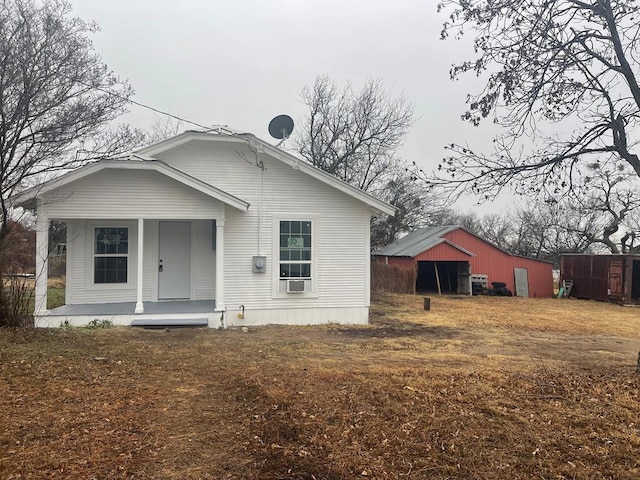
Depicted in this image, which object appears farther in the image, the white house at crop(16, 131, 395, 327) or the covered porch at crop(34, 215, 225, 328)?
the covered porch at crop(34, 215, 225, 328)

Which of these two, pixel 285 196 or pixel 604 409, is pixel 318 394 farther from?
pixel 285 196

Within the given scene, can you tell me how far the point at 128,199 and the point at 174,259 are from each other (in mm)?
2182

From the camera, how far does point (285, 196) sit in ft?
36.4

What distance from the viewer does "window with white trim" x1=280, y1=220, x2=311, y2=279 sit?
1105cm

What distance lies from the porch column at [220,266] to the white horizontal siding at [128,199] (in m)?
0.31

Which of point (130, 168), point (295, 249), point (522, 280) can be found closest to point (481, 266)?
point (522, 280)

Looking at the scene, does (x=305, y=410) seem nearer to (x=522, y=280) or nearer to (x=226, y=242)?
(x=226, y=242)

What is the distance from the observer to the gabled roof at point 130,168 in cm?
937

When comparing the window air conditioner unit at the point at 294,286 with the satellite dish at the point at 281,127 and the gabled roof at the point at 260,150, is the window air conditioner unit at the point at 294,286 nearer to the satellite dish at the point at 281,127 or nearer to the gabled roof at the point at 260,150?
the gabled roof at the point at 260,150

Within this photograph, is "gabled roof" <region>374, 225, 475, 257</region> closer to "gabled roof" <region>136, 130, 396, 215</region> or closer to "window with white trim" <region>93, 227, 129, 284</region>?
"gabled roof" <region>136, 130, 396, 215</region>

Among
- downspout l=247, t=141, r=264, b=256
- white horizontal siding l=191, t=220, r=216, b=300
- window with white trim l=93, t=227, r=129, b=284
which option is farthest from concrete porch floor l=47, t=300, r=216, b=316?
downspout l=247, t=141, r=264, b=256

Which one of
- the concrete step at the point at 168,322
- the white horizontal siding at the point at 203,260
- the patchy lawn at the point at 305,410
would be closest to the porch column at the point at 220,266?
the concrete step at the point at 168,322

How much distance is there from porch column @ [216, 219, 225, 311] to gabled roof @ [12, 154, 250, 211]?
2.01 feet

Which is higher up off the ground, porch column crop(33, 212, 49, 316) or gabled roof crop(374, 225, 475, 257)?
gabled roof crop(374, 225, 475, 257)
